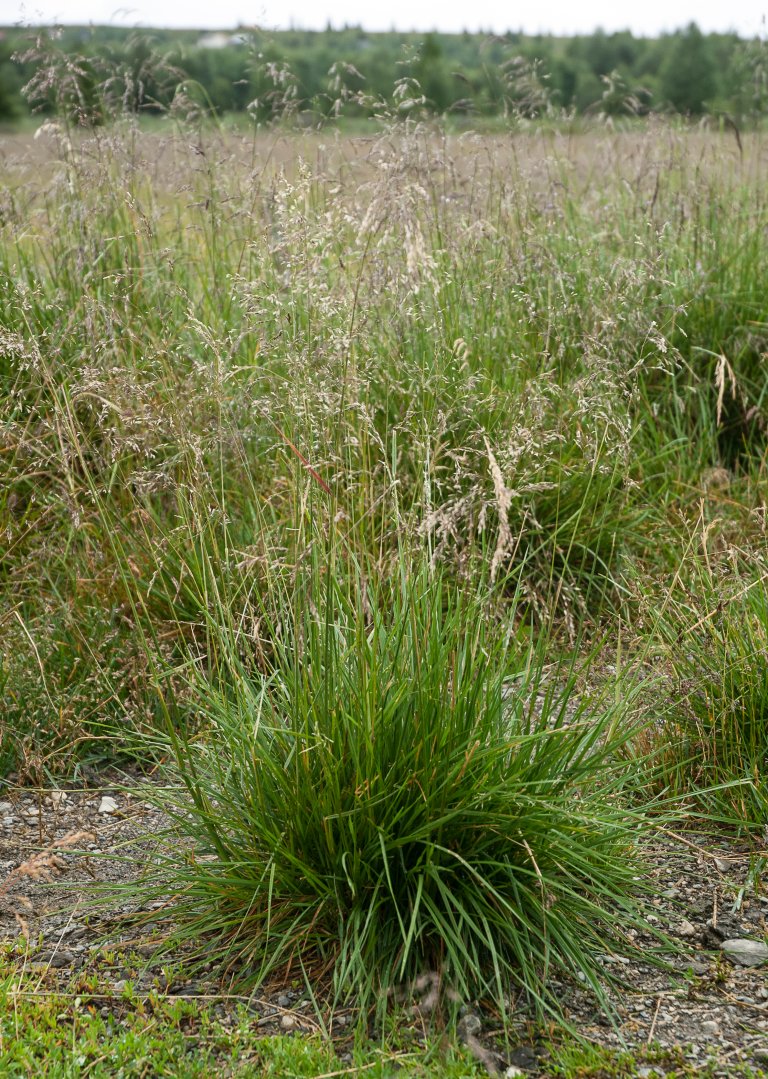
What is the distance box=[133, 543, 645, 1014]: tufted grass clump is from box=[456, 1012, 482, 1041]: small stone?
2.4 inches

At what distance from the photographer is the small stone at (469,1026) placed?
223 centimetres

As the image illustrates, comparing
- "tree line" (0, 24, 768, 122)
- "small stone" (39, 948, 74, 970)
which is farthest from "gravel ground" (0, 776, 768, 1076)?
"tree line" (0, 24, 768, 122)

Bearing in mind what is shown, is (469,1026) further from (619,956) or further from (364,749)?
(364,749)

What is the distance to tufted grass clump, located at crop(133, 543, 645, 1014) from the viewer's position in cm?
234

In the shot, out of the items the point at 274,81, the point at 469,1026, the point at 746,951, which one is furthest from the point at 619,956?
the point at 274,81

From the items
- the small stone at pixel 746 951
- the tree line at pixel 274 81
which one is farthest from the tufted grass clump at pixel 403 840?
the tree line at pixel 274 81

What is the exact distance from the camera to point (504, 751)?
2.38 metres

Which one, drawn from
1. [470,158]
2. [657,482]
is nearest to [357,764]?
[657,482]

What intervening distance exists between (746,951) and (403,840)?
2.92ft

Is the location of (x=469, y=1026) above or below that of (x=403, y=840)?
below

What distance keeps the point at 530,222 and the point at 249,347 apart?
1.58 metres

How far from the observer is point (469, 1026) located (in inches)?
88.6

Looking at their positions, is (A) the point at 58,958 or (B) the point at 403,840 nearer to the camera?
(B) the point at 403,840

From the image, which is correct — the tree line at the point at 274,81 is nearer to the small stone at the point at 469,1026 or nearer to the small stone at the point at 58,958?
the small stone at the point at 58,958
